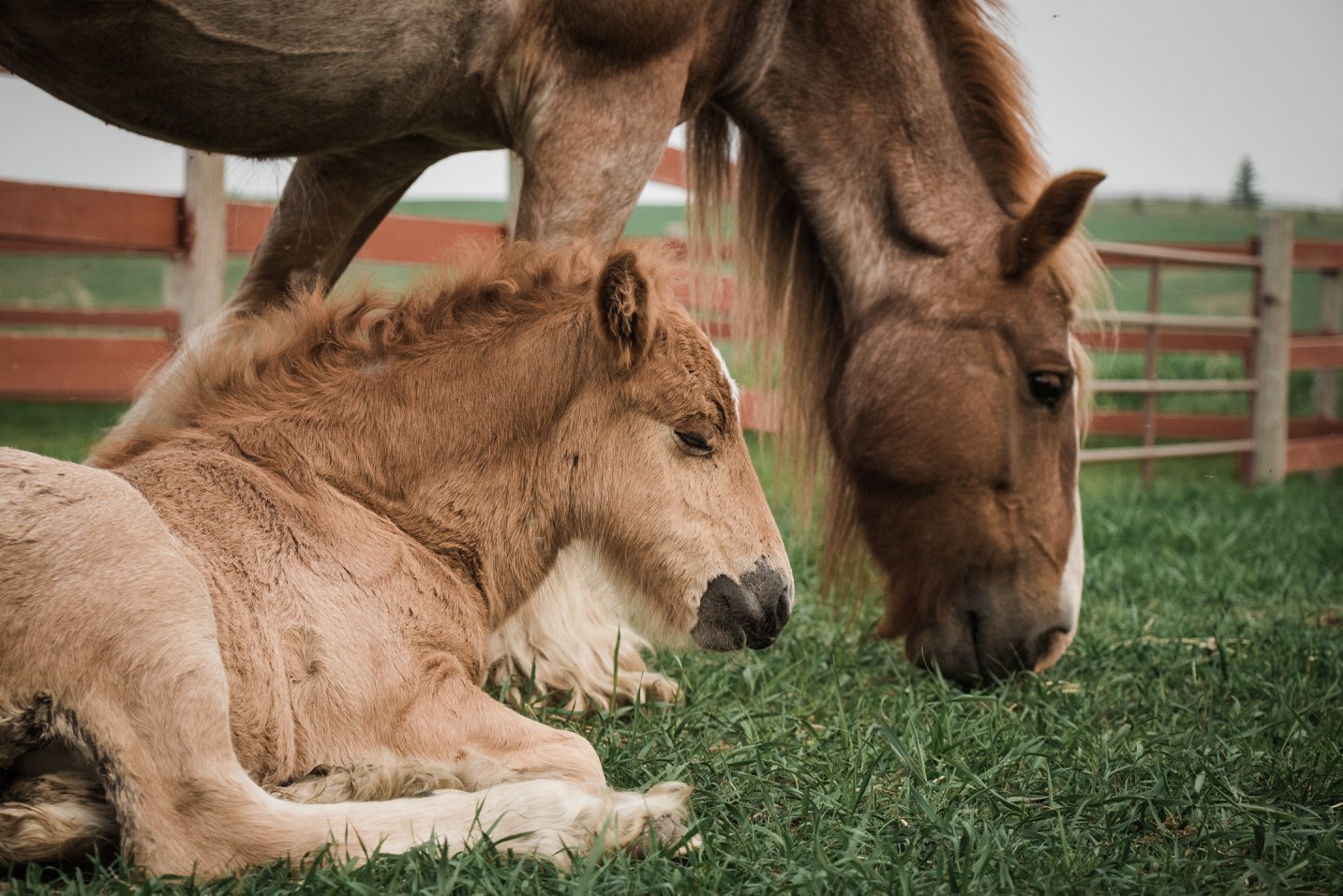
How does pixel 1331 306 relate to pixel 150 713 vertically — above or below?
above

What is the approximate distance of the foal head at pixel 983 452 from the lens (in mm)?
3561

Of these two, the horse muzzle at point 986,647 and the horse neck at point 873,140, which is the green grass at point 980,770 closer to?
the horse muzzle at point 986,647

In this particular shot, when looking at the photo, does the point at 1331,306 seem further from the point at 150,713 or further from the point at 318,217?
the point at 150,713

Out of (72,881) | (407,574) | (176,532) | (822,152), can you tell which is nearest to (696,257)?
(822,152)

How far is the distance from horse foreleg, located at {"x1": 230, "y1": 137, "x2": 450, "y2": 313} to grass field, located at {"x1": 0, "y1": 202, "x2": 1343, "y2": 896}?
1.67 m

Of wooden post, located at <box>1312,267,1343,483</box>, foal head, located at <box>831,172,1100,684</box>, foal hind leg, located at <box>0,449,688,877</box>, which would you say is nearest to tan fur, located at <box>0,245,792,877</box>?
foal hind leg, located at <box>0,449,688,877</box>

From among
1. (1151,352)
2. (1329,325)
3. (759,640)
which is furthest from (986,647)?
(1329,325)

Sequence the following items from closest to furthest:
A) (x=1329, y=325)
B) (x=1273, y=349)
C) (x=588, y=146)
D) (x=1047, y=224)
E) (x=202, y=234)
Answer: (x=588, y=146)
(x=1047, y=224)
(x=202, y=234)
(x=1273, y=349)
(x=1329, y=325)

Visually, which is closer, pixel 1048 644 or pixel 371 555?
pixel 371 555

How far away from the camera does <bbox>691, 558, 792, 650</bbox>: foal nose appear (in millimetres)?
2615

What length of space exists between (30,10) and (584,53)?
4.43 ft

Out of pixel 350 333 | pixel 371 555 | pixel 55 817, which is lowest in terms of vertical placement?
pixel 55 817

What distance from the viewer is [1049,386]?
363 cm

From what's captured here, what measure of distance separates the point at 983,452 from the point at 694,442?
133cm
